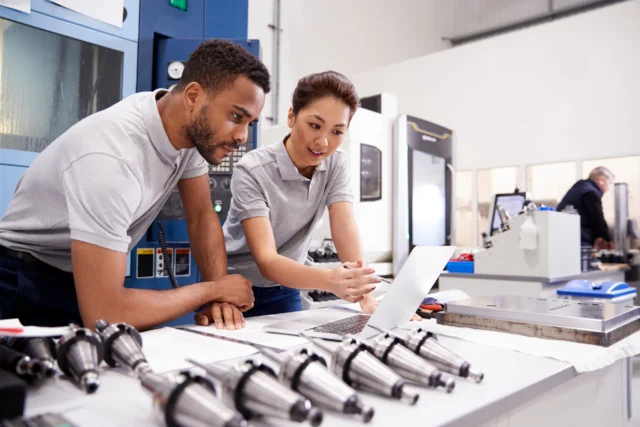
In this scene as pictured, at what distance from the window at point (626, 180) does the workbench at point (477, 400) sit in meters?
4.13

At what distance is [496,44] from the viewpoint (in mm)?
5598

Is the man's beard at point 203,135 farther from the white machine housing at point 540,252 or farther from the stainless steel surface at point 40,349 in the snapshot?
the white machine housing at point 540,252

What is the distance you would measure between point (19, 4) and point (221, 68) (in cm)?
85

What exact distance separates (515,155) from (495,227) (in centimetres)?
177

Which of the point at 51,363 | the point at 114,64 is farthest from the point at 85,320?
the point at 114,64

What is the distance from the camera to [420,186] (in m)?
3.29

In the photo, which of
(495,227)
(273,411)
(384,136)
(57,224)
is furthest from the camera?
(495,227)

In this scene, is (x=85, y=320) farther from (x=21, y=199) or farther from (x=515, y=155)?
(x=515, y=155)

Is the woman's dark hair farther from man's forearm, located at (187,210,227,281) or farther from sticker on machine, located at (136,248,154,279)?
sticker on machine, located at (136,248,154,279)

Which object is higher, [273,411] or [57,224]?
[57,224]

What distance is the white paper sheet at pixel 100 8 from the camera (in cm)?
169

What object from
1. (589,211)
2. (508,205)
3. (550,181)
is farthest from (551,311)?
(550,181)

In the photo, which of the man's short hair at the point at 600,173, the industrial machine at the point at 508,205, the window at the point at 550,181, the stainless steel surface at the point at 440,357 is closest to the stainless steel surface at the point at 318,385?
the stainless steel surface at the point at 440,357

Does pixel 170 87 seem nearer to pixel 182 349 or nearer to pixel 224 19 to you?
pixel 224 19
